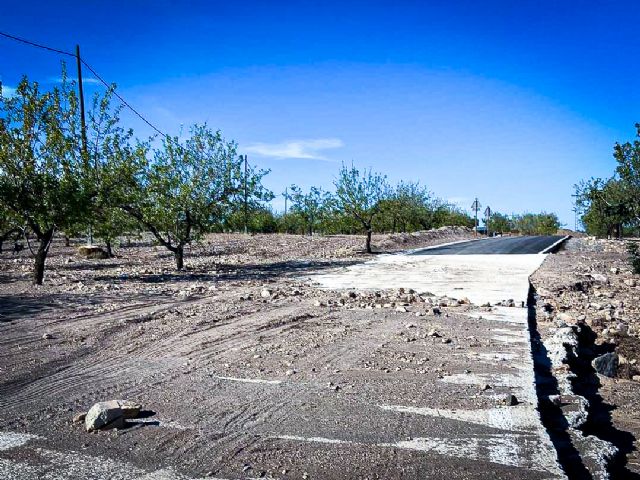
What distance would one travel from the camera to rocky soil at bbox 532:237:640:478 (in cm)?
487

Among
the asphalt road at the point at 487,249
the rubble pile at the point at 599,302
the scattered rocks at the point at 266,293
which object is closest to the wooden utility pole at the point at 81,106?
the scattered rocks at the point at 266,293

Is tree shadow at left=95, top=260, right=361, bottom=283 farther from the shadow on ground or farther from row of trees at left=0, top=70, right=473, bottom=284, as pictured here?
the shadow on ground

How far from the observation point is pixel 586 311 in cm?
1026

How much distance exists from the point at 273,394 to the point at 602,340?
595cm

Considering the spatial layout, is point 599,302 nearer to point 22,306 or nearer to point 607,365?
point 607,365

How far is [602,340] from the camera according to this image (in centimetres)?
823

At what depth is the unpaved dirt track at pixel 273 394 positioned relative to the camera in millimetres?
3633

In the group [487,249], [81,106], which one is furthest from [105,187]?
[487,249]

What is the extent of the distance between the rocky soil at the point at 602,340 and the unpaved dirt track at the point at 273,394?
70cm

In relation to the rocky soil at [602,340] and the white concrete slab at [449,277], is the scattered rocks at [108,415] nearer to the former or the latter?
the rocky soil at [602,340]

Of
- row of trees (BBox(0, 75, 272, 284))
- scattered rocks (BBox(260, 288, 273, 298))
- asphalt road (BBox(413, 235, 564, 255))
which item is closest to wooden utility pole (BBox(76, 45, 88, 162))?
row of trees (BBox(0, 75, 272, 284))

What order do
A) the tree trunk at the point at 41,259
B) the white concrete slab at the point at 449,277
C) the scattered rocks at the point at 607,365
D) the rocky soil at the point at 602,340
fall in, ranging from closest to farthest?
the rocky soil at the point at 602,340 → the scattered rocks at the point at 607,365 → the white concrete slab at the point at 449,277 → the tree trunk at the point at 41,259

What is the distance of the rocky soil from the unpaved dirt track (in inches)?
27.6

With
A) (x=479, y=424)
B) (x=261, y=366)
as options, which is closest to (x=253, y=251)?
(x=261, y=366)
